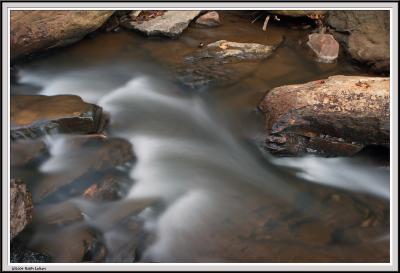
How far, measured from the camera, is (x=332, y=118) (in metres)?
3.86

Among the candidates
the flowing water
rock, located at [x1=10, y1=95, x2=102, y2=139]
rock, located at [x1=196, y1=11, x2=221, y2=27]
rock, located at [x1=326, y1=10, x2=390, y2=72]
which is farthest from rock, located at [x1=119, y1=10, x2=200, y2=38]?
rock, located at [x1=326, y1=10, x2=390, y2=72]

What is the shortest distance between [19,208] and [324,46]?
14.4 ft

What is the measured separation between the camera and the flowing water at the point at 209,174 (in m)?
3.33

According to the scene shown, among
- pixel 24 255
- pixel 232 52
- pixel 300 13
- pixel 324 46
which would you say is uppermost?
pixel 300 13

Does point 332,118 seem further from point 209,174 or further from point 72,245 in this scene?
point 72,245

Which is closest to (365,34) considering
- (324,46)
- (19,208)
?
(324,46)

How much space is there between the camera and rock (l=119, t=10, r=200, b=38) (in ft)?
18.4

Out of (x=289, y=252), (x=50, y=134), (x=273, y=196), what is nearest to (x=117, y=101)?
(x=50, y=134)

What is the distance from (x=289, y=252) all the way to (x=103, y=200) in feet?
5.64

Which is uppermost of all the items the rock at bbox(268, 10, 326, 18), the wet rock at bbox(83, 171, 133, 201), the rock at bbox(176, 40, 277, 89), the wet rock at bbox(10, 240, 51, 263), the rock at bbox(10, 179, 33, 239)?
the rock at bbox(268, 10, 326, 18)

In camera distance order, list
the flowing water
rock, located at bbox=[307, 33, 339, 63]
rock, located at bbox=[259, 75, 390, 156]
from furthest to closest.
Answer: rock, located at bbox=[307, 33, 339, 63]
rock, located at bbox=[259, 75, 390, 156]
the flowing water

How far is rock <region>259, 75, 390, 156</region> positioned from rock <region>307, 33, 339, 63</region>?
1.43m

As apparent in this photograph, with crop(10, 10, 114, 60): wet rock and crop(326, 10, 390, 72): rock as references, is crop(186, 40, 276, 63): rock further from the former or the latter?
crop(10, 10, 114, 60): wet rock

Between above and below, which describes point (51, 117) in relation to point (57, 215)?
above
